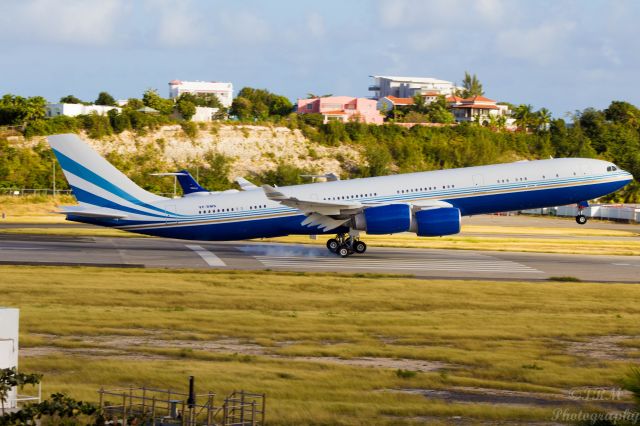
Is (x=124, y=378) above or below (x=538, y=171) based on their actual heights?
below

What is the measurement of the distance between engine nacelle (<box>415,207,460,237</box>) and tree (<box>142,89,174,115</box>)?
114m

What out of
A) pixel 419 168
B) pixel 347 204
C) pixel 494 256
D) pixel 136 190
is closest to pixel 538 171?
pixel 494 256

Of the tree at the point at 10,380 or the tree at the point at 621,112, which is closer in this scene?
the tree at the point at 10,380

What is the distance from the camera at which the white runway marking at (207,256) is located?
1965 inches


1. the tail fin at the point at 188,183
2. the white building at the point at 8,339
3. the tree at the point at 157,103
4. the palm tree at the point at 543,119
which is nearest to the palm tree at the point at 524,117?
the palm tree at the point at 543,119

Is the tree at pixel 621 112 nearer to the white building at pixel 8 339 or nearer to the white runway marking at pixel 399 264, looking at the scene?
the white runway marking at pixel 399 264

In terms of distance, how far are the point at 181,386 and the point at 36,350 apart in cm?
606

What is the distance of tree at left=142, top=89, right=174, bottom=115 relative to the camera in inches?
6373

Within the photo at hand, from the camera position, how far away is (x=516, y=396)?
78.2ft

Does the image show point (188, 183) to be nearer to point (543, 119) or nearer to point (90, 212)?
point (90, 212)

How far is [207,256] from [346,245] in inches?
300

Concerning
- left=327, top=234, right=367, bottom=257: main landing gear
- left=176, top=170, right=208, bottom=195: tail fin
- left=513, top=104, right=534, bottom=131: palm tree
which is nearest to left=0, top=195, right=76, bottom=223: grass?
left=176, top=170, right=208, bottom=195: tail fin

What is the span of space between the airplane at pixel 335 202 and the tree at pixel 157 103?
110 metres

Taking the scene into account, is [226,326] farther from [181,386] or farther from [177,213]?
[177,213]
